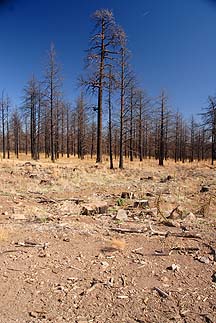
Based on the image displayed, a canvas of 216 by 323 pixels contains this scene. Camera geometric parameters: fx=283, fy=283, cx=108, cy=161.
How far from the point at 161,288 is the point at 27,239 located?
8.90 feet

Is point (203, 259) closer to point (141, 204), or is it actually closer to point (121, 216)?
point (121, 216)

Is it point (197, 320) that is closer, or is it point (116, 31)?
point (197, 320)

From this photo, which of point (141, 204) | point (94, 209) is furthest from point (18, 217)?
point (141, 204)

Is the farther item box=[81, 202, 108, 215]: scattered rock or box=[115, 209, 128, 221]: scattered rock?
box=[81, 202, 108, 215]: scattered rock

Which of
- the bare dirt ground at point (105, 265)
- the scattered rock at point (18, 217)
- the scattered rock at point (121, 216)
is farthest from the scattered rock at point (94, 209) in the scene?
the scattered rock at point (18, 217)

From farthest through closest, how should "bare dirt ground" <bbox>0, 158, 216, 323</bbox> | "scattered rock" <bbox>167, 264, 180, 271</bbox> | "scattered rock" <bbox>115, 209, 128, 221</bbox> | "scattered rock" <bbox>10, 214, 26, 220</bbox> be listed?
"scattered rock" <bbox>115, 209, 128, 221</bbox> < "scattered rock" <bbox>10, 214, 26, 220</bbox> < "scattered rock" <bbox>167, 264, 180, 271</bbox> < "bare dirt ground" <bbox>0, 158, 216, 323</bbox>

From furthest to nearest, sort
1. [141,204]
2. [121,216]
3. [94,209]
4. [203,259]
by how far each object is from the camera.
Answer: [141,204], [94,209], [121,216], [203,259]

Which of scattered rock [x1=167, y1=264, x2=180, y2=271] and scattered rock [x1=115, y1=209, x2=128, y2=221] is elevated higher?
scattered rock [x1=115, y1=209, x2=128, y2=221]

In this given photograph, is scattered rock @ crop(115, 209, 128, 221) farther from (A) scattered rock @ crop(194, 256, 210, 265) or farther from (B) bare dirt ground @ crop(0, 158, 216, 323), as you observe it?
(A) scattered rock @ crop(194, 256, 210, 265)

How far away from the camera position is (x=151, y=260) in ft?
14.7

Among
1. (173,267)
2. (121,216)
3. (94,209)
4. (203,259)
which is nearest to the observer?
(173,267)

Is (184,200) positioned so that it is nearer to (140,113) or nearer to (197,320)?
(197,320)

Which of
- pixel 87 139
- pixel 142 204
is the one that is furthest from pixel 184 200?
pixel 87 139

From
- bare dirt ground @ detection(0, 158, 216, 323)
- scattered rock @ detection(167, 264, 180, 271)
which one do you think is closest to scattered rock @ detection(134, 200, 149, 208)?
bare dirt ground @ detection(0, 158, 216, 323)
